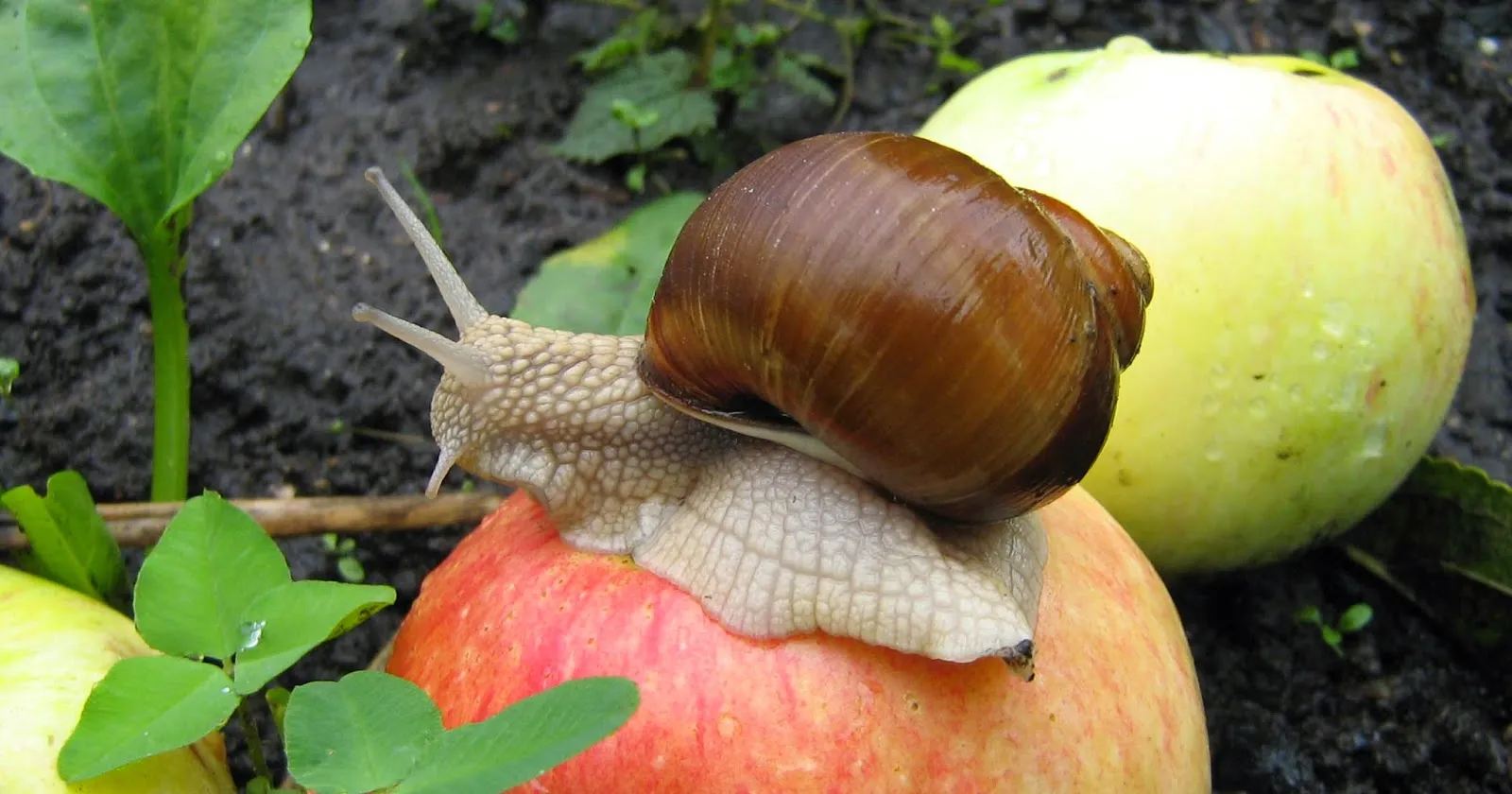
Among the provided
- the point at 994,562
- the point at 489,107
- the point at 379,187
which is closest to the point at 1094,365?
the point at 994,562

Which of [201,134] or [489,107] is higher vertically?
[201,134]

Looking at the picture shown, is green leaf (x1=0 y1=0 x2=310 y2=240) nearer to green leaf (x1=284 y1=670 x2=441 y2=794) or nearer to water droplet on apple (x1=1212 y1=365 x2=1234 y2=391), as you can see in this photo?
green leaf (x1=284 y1=670 x2=441 y2=794)

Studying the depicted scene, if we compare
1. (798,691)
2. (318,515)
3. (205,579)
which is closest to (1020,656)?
(798,691)

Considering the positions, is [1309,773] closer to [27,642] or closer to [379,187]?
[379,187]

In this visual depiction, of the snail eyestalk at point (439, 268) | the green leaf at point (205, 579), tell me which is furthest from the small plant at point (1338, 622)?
the green leaf at point (205, 579)

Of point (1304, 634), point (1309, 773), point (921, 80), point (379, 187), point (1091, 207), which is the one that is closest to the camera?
point (379, 187)

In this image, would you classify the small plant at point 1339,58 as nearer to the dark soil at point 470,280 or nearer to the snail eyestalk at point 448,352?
the dark soil at point 470,280
